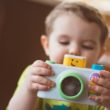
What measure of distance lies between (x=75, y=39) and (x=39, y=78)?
0.68 ft

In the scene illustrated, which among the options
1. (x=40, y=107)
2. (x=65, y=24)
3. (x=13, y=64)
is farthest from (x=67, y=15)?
(x=13, y=64)

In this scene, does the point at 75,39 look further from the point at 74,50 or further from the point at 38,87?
the point at 38,87

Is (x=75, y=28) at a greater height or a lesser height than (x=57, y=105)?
greater

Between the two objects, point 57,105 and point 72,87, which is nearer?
point 72,87

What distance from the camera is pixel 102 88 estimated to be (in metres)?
0.54

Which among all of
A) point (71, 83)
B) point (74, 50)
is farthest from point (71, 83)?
point (74, 50)

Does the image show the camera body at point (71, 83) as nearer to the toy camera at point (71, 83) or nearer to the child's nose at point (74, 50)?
the toy camera at point (71, 83)

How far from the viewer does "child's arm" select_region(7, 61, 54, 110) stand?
54 cm

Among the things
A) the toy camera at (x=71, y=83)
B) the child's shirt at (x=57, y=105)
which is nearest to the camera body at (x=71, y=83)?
the toy camera at (x=71, y=83)

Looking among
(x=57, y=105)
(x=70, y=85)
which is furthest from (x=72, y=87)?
(x=57, y=105)

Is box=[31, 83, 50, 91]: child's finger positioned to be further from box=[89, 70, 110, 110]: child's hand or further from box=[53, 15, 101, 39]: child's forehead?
box=[53, 15, 101, 39]: child's forehead

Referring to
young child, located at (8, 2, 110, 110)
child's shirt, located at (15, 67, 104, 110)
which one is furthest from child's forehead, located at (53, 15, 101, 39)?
child's shirt, located at (15, 67, 104, 110)

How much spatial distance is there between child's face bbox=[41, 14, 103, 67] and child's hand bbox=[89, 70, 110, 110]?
7.0 inches

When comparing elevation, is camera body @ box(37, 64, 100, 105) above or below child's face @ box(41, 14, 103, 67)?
below
